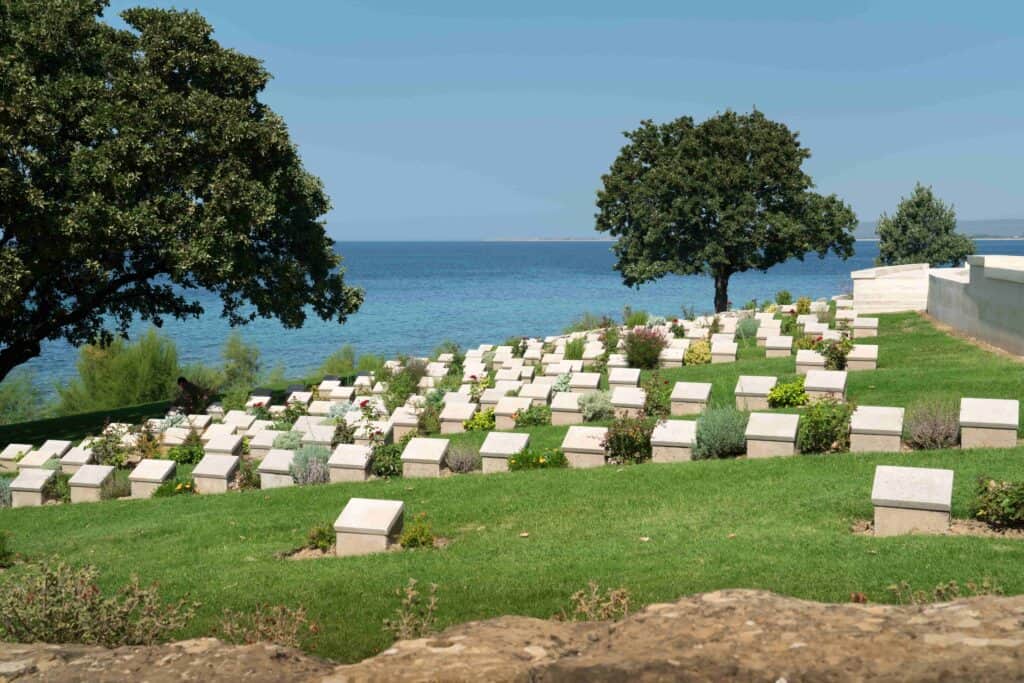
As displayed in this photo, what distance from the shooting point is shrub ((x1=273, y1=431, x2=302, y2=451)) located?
15.8m

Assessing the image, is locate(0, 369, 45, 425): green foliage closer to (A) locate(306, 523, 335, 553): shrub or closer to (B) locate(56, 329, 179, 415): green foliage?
(B) locate(56, 329, 179, 415): green foliage

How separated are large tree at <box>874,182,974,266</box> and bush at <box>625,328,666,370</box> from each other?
Result: 96.2 feet

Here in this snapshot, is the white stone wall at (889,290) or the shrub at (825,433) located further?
the white stone wall at (889,290)

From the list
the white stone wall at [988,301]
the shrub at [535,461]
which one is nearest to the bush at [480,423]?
the shrub at [535,461]

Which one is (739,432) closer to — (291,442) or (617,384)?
(617,384)

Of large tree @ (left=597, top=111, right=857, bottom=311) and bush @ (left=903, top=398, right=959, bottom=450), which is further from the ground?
large tree @ (left=597, top=111, right=857, bottom=311)

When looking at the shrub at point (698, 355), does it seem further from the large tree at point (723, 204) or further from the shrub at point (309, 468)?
the large tree at point (723, 204)

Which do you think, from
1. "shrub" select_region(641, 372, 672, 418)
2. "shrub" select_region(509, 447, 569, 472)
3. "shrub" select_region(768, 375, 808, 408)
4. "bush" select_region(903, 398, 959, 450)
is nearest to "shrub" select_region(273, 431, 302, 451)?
"shrub" select_region(509, 447, 569, 472)

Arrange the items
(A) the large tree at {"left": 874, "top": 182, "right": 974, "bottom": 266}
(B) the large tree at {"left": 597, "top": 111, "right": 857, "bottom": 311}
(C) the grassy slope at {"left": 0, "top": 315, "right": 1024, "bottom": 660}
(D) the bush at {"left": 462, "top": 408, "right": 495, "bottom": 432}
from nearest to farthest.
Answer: (C) the grassy slope at {"left": 0, "top": 315, "right": 1024, "bottom": 660} < (D) the bush at {"left": 462, "top": 408, "right": 495, "bottom": 432} < (B) the large tree at {"left": 597, "top": 111, "right": 857, "bottom": 311} < (A) the large tree at {"left": 874, "top": 182, "right": 974, "bottom": 266}

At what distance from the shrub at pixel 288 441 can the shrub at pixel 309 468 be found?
1.62 meters

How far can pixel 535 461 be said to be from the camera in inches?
516

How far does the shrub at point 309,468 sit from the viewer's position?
45.3ft

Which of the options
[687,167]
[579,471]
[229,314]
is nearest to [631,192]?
[687,167]

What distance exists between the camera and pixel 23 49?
1852cm
